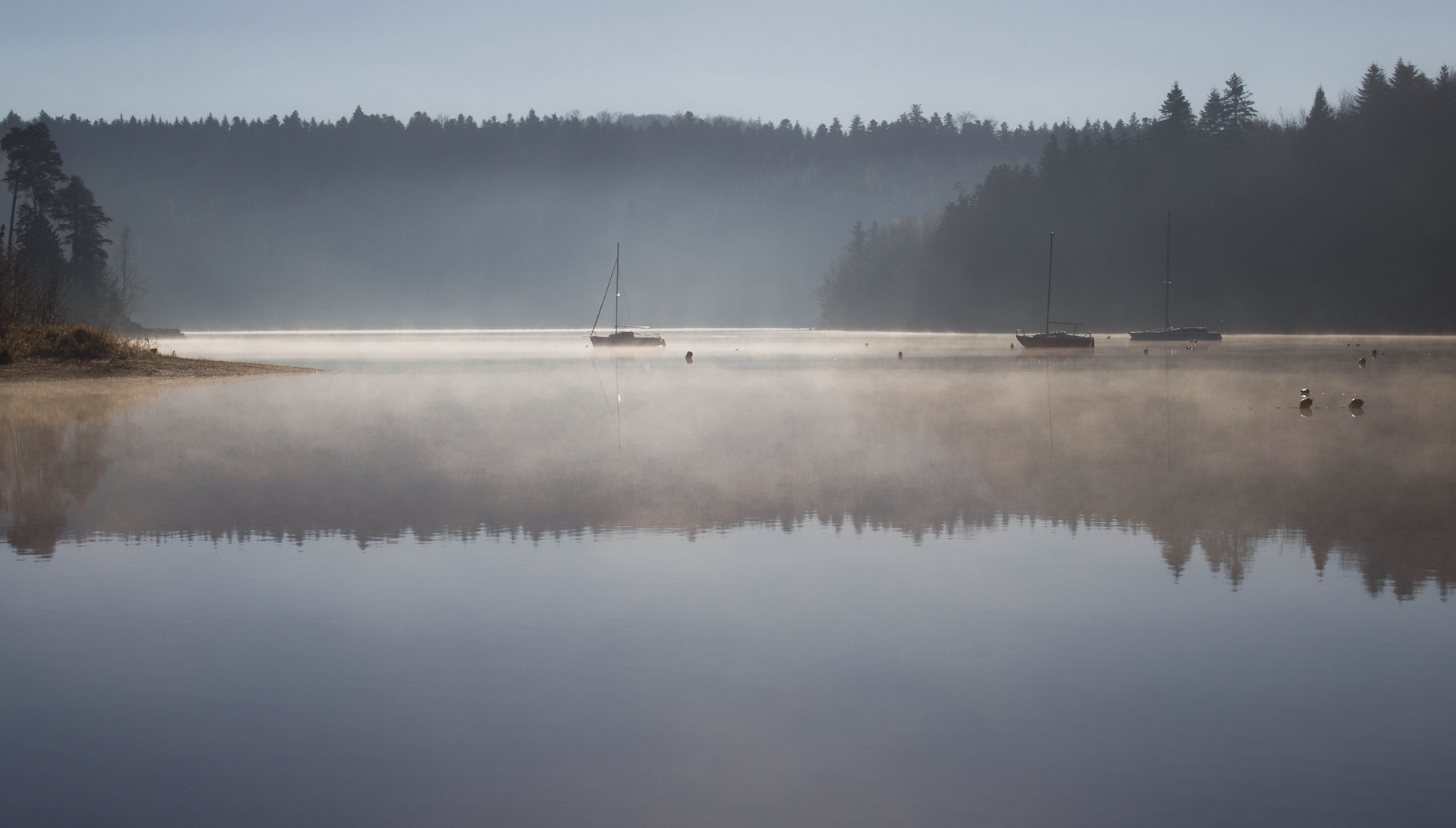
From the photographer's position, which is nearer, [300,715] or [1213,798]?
[1213,798]

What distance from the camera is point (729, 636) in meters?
7.75

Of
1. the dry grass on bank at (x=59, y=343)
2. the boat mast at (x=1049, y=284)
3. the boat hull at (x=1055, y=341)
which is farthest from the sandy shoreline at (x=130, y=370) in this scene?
the boat mast at (x=1049, y=284)

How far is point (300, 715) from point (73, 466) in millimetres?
13215

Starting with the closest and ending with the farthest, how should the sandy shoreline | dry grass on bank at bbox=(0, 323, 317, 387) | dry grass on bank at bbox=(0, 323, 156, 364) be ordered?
the sandy shoreline < dry grass on bank at bbox=(0, 323, 317, 387) < dry grass on bank at bbox=(0, 323, 156, 364)

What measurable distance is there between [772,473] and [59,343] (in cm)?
3536

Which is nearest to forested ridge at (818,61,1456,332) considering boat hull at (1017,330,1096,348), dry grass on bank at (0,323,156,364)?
boat hull at (1017,330,1096,348)

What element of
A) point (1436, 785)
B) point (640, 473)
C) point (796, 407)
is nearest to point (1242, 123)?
point (796, 407)

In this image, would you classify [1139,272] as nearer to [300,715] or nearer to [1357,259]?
[1357,259]

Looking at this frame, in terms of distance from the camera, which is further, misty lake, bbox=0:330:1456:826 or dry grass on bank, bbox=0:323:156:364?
dry grass on bank, bbox=0:323:156:364

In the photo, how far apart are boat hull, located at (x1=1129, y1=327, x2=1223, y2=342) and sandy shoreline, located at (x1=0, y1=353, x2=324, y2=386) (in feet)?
228

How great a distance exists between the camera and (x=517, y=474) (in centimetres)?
1639

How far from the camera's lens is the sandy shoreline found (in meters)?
39.0

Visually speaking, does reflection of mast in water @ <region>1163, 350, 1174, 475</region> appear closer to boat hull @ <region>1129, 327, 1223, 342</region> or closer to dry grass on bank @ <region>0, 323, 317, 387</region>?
dry grass on bank @ <region>0, 323, 317, 387</region>

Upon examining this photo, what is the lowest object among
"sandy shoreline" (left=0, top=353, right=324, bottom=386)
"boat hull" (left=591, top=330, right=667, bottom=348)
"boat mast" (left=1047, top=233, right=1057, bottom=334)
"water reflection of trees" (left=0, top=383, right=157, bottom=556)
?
"water reflection of trees" (left=0, top=383, right=157, bottom=556)
